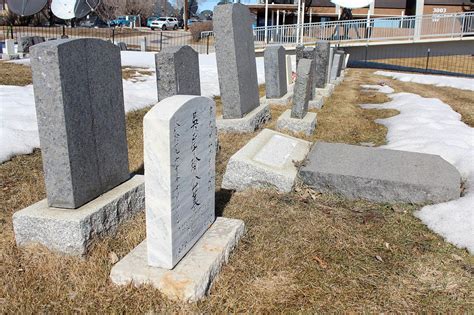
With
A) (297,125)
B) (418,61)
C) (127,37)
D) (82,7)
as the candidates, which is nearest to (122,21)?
(127,37)

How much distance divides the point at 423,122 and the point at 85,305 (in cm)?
725

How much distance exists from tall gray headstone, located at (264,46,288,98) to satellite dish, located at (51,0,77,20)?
1579cm

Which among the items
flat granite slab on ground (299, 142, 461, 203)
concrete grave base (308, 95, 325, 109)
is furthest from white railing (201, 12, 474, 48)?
flat granite slab on ground (299, 142, 461, 203)

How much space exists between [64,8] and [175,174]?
23.3m

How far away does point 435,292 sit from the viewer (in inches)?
115

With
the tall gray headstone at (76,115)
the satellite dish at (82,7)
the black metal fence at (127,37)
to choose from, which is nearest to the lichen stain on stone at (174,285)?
the tall gray headstone at (76,115)

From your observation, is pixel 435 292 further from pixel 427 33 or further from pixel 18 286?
pixel 427 33

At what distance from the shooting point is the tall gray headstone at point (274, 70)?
33.2ft

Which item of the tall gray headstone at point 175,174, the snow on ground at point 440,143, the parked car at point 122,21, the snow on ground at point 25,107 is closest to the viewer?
the tall gray headstone at point 175,174

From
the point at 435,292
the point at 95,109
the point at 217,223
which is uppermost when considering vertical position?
the point at 95,109

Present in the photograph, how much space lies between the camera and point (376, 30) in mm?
25766

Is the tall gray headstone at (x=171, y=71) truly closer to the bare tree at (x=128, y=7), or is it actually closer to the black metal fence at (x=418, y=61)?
the black metal fence at (x=418, y=61)

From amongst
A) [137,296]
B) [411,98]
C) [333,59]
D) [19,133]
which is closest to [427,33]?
[333,59]

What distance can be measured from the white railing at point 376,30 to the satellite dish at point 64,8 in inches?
417
